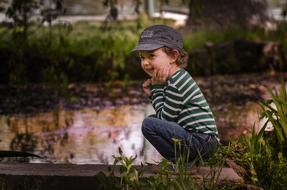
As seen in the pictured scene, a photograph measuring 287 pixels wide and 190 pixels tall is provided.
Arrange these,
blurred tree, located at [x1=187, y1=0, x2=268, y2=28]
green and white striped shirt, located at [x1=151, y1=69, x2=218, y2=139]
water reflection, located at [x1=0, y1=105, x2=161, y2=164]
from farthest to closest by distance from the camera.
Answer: blurred tree, located at [x1=187, y1=0, x2=268, y2=28], water reflection, located at [x1=0, y1=105, x2=161, y2=164], green and white striped shirt, located at [x1=151, y1=69, x2=218, y2=139]

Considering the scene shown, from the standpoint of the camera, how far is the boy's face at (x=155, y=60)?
208 inches

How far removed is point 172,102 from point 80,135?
383 cm

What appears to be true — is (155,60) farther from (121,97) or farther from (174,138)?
(121,97)

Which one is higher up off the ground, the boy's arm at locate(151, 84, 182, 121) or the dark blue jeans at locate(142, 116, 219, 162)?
the boy's arm at locate(151, 84, 182, 121)

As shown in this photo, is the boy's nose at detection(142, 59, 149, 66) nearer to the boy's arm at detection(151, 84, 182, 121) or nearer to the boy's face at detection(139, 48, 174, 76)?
the boy's face at detection(139, 48, 174, 76)

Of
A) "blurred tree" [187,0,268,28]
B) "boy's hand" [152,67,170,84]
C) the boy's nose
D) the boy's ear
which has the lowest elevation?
"boy's hand" [152,67,170,84]

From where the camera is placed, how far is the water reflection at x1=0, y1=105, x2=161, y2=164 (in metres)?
7.80

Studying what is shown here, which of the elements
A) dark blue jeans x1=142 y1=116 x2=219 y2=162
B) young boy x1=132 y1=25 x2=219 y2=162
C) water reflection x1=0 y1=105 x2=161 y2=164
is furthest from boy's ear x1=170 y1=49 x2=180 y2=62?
water reflection x1=0 y1=105 x2=161 y2=164

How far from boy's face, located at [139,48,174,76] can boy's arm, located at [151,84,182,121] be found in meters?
0.11

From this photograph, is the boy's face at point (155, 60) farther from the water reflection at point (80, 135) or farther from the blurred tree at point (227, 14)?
the blurred tree at point (227, 14)

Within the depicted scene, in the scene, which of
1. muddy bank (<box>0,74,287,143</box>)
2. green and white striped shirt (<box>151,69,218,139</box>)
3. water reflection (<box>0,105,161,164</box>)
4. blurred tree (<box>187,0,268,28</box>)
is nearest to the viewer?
green and white striped shirt (<box>151,69,218,139</box>)

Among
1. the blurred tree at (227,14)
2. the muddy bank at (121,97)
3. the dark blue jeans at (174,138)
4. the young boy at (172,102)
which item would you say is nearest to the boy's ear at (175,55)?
the young boy at (172,102)

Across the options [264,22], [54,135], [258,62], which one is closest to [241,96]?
[258,62]

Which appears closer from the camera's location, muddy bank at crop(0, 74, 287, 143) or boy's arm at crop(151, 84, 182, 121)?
boy's arm at crop(151, 84, 182, 121)
